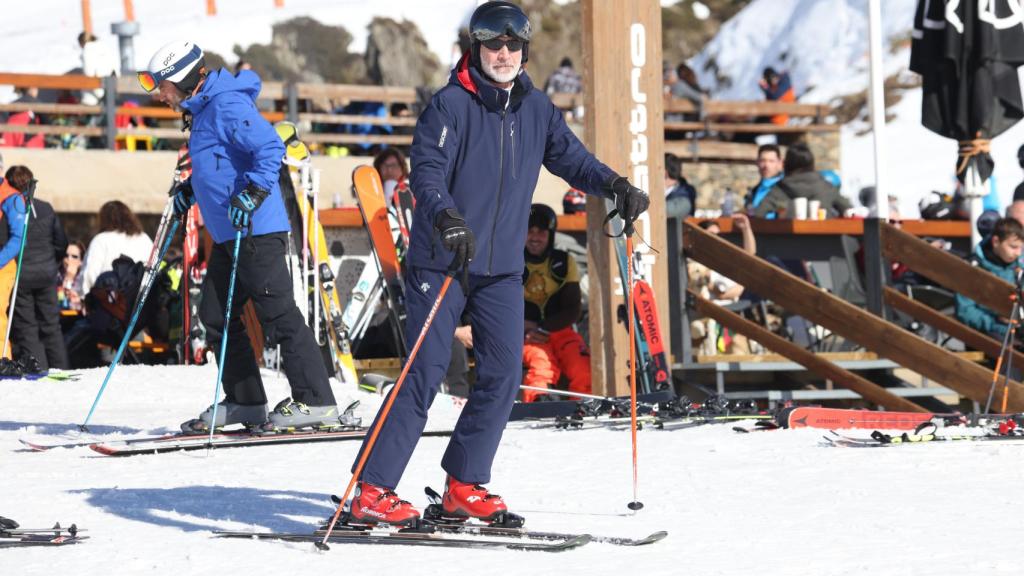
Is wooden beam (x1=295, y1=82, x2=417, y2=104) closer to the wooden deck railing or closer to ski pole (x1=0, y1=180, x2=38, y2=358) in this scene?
the wooden deck railing

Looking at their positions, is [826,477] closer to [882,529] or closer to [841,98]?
[882,529]

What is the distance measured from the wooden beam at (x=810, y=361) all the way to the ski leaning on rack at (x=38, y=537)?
5876 millimetres

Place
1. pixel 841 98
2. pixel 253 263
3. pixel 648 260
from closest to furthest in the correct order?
pixel 253 263 → pixel 648 260 → pixel 841 98

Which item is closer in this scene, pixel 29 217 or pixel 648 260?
pixel 648 260

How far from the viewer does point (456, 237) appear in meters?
4.92

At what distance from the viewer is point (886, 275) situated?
1088 centimetres

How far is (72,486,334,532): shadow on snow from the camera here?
5523 mm

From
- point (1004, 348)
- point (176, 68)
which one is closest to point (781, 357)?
point (1004, 348)

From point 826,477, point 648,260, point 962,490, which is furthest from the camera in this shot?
point 648,260

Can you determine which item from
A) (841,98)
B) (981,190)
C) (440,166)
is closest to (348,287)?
(981,190)

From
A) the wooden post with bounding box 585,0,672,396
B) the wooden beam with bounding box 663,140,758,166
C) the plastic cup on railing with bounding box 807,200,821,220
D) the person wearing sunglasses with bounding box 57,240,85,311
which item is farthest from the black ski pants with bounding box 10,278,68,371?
the wooden beam with bounding box 663,140,758,166

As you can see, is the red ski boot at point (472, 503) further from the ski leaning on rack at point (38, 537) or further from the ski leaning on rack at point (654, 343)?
the ski leaning on rack at point (654, 343)

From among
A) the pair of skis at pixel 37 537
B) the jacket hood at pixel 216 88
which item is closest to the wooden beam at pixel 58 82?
the jacket hood at pixel 216 88

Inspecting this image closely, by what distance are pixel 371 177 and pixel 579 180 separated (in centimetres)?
632
